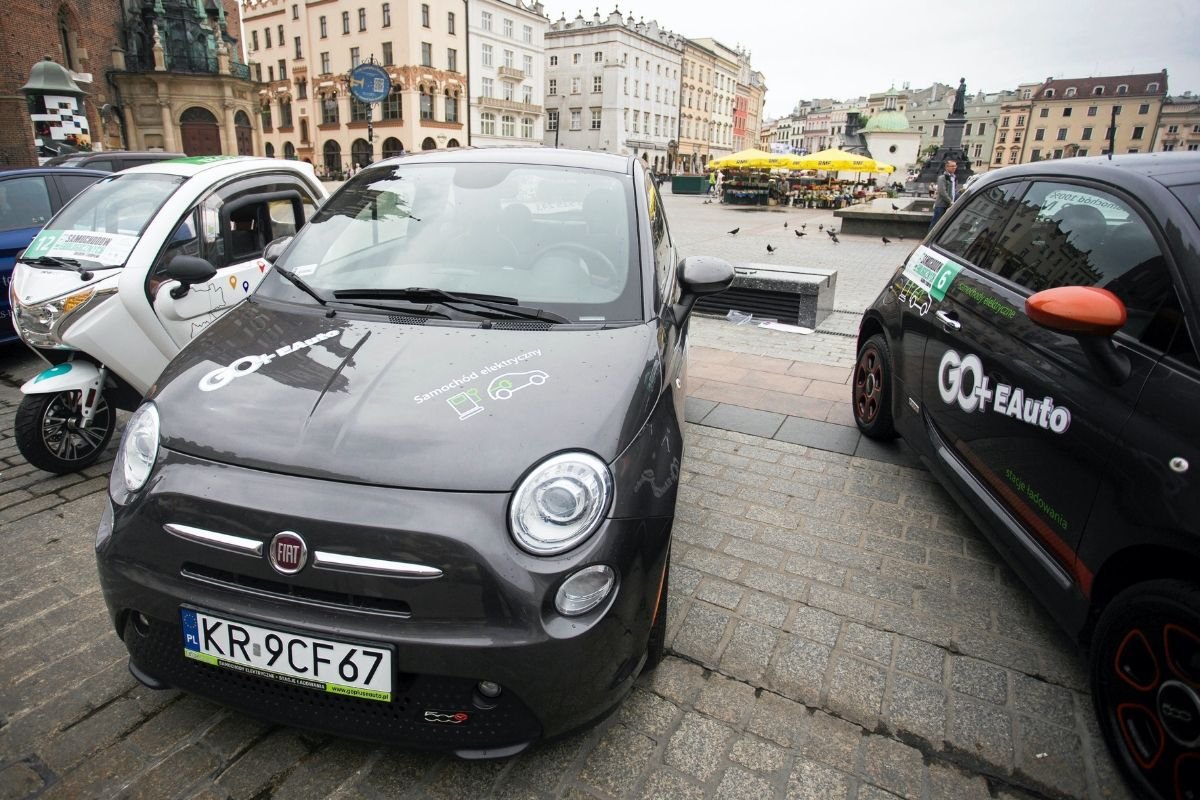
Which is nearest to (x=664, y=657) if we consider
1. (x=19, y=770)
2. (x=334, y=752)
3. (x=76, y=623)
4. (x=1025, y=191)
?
(x=334, y=752)

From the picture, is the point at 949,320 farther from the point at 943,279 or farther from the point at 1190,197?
the point at 1190,197

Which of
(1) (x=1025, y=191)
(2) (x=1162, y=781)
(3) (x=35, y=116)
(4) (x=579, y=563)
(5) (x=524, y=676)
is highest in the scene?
(3) (x=35, y=116)

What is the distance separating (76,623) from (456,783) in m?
1.74

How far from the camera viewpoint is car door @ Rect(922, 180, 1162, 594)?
86.4 inches

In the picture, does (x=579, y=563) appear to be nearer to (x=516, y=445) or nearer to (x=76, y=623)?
(x=516, y=445)

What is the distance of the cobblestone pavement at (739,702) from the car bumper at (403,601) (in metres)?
0.26

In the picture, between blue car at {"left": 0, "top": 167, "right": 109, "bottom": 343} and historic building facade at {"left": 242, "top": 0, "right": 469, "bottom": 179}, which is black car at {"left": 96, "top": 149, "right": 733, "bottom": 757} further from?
historic building facade at {"left": 242, "top": 0, "right": 469, "bottom": 179}

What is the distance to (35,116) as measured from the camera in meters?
13.7

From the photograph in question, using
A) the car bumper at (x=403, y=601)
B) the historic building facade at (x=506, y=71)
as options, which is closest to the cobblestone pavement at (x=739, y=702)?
the car bumper at (x=403, y=601)

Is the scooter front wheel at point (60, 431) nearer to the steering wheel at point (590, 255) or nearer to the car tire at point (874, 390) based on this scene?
the steering wheel at point (590, 255)

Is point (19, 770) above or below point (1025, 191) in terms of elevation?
below

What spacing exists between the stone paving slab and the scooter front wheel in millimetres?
556

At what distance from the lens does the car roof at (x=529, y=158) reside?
334 cm

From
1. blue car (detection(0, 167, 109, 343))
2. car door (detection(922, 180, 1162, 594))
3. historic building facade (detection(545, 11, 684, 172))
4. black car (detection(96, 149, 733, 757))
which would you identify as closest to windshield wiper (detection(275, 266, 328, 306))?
black car (detection(96, 149, 733, 757))
